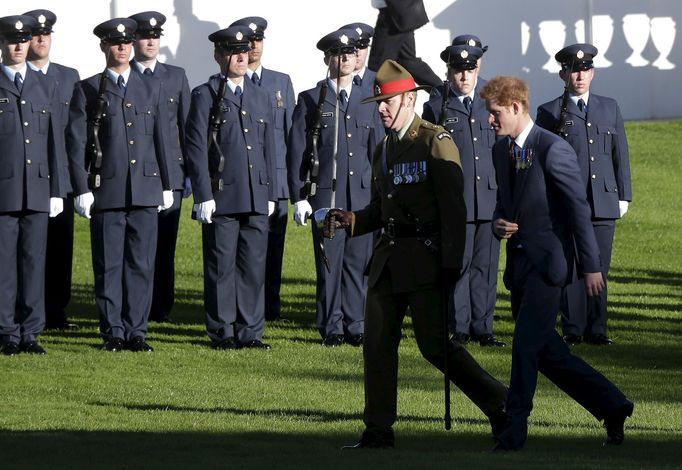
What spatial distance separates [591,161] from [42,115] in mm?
4044

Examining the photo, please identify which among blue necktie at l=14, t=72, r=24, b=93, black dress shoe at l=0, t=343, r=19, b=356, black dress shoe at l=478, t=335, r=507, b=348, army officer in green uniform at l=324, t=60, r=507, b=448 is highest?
blue necktie at l=14, t=72, r=24, b=93

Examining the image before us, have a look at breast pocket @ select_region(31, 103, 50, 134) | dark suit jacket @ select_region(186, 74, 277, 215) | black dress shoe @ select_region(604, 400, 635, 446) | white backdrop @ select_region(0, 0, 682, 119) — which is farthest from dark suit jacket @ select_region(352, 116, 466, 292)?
white backdrop @ select_region(0, 0, 682, 119)

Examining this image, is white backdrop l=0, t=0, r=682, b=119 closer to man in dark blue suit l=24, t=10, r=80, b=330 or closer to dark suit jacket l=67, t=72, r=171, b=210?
man in dark blue suit l=24, t=10, r=80, b=330

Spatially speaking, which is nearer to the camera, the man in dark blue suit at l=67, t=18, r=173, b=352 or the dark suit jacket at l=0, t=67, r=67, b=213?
the dark suit jacket at l=0, t=67, r=67, b=213

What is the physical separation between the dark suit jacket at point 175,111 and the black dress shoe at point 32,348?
65.1 inches

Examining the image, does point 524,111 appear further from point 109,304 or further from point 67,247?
point 67,247

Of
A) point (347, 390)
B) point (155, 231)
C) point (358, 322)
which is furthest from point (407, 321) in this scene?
point (347, 390)

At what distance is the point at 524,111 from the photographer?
941cm

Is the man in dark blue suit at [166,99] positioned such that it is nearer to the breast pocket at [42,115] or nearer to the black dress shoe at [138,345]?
the breast pocket at [42,115]

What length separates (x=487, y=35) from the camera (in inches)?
1082

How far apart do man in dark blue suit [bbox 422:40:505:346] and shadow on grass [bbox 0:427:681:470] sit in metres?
4.14

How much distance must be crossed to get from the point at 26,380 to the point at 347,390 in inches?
82.7

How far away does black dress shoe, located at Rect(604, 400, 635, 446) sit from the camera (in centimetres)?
948

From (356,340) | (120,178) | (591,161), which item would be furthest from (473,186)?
(120,178)
